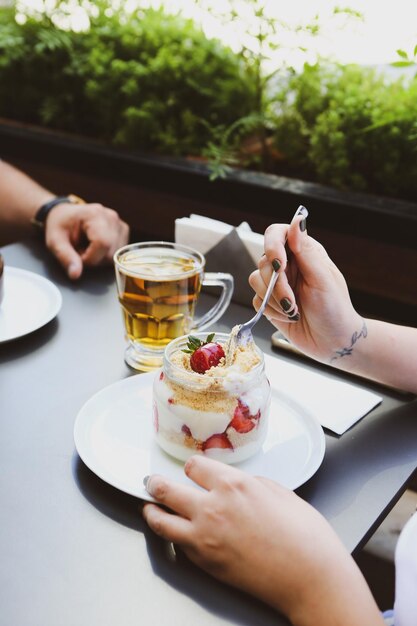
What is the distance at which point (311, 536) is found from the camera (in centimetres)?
80

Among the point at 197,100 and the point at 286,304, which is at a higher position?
the point at 197,100

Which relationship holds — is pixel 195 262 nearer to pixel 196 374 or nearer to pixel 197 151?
pixel 196 374

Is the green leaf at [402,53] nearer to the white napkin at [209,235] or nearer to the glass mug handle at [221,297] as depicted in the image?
the white napkin at [209,235]

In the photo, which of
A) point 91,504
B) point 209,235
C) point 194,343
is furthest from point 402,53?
point 91,504

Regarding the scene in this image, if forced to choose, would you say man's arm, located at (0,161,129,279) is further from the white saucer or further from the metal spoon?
the metal spoon

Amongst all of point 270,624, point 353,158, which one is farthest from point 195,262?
point 353,158

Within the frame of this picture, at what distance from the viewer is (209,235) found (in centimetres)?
154

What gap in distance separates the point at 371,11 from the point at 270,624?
213 centimetres

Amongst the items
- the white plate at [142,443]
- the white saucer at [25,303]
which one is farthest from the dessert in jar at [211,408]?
the white saucer at [25,303]

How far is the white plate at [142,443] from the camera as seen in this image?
0.93m

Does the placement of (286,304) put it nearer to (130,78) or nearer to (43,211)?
(43,211)

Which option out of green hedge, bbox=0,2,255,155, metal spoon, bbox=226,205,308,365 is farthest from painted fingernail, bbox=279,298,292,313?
green hedge, bbox=0,2,255,155

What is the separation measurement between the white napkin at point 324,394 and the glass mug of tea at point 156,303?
20 centimetres

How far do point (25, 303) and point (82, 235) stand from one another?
376 mm
